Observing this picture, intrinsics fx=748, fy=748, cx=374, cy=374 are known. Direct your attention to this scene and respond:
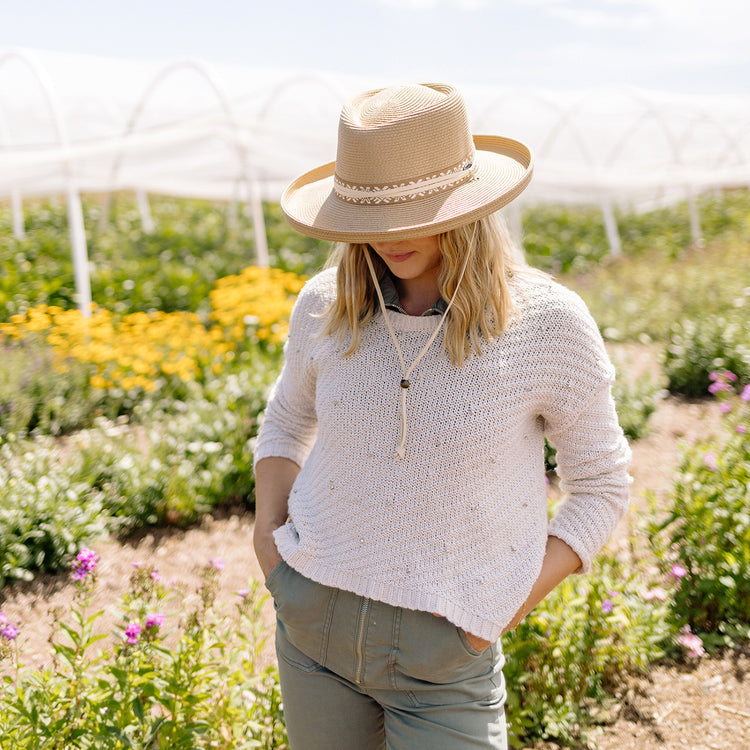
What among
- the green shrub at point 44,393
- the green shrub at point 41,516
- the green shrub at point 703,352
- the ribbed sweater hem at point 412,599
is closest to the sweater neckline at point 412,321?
the ribbed sweater hem at point 412,599

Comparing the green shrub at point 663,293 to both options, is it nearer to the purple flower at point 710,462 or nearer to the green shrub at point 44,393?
the purple flower at point 710,462

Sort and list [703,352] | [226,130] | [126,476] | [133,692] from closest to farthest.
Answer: [133,692]
[126,476]
[703,352]
[226,130]

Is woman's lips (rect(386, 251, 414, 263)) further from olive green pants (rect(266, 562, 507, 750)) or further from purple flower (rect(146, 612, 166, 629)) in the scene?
purple flower (rect(146, 612, 166, 629))

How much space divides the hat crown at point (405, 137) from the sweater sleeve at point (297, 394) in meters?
0.35

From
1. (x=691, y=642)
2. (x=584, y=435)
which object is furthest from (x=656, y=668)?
(x=584, y=435)

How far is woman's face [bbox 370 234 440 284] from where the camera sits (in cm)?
134

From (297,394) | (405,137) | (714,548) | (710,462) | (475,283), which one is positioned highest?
(405,137)

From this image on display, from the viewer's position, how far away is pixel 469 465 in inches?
51.6

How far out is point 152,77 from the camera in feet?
30.1

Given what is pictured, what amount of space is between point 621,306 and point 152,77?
6.21m

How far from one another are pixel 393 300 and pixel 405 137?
311 millimetres

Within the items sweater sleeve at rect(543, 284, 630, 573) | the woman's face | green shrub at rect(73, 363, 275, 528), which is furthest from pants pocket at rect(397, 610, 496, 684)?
green shrub at rect(73, 363, 275, 528)

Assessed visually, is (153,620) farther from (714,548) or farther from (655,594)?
(714,548)

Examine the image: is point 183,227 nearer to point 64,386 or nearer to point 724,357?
point 64,386
